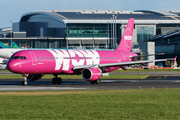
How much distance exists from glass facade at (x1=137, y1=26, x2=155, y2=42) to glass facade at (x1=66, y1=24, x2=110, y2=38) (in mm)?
13999

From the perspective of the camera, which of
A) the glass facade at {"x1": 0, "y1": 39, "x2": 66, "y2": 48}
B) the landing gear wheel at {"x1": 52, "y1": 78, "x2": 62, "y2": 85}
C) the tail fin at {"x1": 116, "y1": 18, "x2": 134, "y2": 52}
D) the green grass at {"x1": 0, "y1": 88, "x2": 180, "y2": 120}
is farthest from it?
the glass facade at {"x1": 0, "y1": 39, "x2": 66, "y2": 48}

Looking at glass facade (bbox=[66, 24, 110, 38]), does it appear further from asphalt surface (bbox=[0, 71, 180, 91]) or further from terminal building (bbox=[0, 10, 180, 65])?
asphalt surface (bbox=[0, 71, 180, 91])

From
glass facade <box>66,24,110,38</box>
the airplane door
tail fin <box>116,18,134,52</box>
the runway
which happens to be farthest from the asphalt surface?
glass facade <box>66,24,110,38</box>

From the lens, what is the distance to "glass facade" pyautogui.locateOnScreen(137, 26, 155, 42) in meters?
138

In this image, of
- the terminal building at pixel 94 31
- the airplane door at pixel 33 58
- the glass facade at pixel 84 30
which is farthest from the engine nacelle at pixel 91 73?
the glass facade at pixel 84 30

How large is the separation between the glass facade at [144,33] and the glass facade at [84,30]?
14.0 m

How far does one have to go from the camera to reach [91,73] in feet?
127

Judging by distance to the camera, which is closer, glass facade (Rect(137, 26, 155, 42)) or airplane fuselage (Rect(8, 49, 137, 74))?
airplane fuselage (Rect(8, 49, 137, 74))

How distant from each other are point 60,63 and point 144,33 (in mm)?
102817

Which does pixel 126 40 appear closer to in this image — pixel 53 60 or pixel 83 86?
pixel 53 60

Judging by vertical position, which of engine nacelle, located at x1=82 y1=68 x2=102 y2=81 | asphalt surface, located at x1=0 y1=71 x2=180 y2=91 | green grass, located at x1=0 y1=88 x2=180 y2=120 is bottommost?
asphalt surface, located at x1=0 y1=71 x2=180 y2=91

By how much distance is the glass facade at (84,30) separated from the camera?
468 feet

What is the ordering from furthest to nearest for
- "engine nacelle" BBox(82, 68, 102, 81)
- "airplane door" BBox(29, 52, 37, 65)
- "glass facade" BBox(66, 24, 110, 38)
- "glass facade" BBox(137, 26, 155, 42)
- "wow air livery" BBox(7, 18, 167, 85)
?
"glass facade" BBox(66, 24, 110, 38)
"glass facade" BBox(137, 26, 155, 42)
"engine nacelle" BBox(82, 68, 102, 81)
"airplane door" BBox(29, 52, 37, 65)
"wow air livery" BBox(7, 18, 167, 85)

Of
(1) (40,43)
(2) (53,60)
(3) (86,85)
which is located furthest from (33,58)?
(1) (40,43)
